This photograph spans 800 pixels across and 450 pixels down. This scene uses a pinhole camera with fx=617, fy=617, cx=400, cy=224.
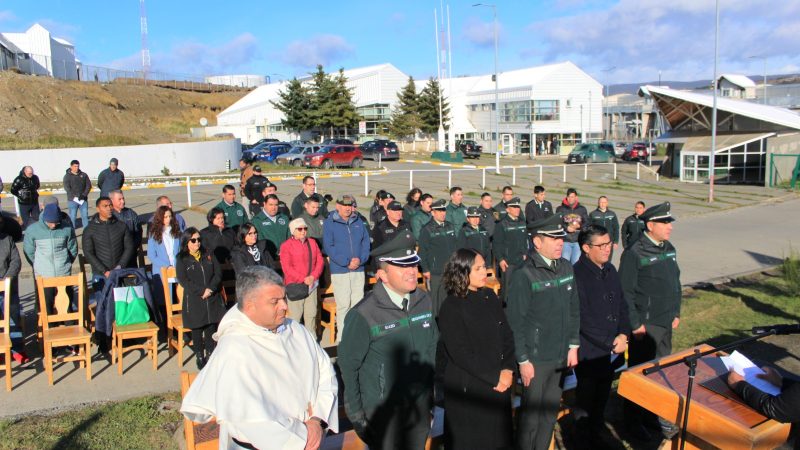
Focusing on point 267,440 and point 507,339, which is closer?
point 267,440

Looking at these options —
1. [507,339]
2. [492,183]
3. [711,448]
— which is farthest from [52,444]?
[492,183]

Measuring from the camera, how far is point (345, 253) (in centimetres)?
771

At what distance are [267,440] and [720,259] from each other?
13.2m

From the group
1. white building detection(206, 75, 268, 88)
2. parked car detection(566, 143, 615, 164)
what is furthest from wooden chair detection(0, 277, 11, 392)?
white building detection(206, 75, 268, 88)

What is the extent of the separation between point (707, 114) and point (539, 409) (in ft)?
117

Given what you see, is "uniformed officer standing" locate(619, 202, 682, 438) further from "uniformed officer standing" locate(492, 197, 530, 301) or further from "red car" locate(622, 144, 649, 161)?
"red car" locate(622, 144, 649, 161)

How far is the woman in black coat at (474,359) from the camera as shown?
4.08m

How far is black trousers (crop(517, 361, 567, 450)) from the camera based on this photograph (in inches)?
181

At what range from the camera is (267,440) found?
110 inches

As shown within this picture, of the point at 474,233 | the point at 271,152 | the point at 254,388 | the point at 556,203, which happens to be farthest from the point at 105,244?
the point at 271,152

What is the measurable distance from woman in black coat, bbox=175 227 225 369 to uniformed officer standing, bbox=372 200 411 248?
2.30 metres

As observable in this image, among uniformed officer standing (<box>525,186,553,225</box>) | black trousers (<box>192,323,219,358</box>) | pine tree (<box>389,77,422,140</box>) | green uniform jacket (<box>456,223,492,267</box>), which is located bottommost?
black trousers (<box>192,323,219,358</box>)

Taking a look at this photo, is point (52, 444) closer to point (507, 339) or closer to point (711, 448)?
point (507, 339)

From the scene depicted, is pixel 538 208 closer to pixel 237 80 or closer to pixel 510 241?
pixel 510 241
